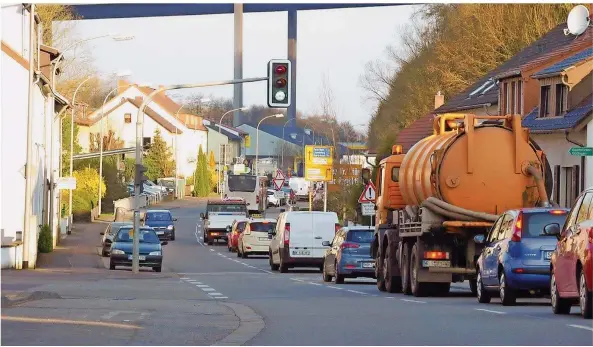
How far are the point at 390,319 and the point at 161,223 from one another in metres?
57.4

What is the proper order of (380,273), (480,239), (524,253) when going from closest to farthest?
(524,253)
(480,239)
(380,273)

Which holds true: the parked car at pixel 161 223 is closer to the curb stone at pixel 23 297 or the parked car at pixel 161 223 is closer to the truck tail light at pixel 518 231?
the curb stone at pixel 23 297

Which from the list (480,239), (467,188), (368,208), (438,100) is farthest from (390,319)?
(438,100)

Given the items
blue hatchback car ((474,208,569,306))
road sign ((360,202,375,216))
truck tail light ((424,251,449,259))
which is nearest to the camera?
blue hatchback car ((474,208,569,306))

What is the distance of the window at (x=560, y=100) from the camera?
46.5 meters

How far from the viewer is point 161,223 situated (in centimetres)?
7506

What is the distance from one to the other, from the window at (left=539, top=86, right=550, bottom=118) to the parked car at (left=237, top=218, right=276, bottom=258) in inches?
582

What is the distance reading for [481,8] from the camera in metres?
68.4

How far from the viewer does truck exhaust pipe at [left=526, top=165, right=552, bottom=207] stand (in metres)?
25.6

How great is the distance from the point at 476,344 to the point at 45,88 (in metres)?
40.4

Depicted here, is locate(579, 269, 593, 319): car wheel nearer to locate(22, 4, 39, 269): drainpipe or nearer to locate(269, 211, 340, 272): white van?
locate(22, 4, 39, 269): drainpipe

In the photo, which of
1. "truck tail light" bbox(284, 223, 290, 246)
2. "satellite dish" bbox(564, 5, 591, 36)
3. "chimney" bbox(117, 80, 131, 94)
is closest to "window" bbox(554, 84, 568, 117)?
"satellite dish" bbox(564, 5, 591, 36)

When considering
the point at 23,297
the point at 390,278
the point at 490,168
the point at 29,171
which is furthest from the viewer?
the point at 29,171

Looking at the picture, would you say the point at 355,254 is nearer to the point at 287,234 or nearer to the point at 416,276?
the point at 416,276
